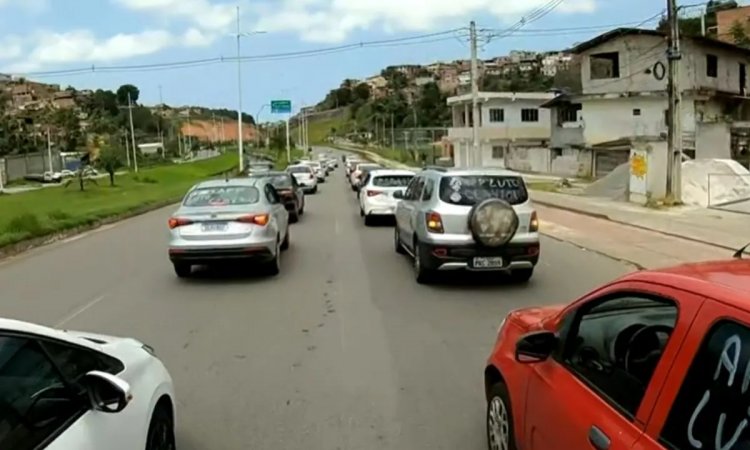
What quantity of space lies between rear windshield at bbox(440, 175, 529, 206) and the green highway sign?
237 feet

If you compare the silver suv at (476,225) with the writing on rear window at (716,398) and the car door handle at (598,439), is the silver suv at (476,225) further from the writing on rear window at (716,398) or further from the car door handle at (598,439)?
the writing on rear window at (716,398)

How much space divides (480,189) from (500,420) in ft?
23.4

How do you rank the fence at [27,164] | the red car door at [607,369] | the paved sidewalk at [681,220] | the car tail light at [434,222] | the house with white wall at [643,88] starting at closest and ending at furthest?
the red car door at [607,369] < the car tail light at [434,222] < the paved sidewalk at [681,220] < the house with white wall at [643,88] < the fence at [27,164]

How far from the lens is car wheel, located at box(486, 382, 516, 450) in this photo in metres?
4.28

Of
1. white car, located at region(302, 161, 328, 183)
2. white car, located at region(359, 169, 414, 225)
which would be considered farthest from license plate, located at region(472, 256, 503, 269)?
white car, located at region(302, 161, 328, 183)

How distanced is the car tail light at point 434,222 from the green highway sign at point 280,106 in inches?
2854

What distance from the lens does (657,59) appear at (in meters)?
48.6

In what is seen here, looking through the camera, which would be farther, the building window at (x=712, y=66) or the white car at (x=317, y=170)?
the white car at (x=317, y=170)

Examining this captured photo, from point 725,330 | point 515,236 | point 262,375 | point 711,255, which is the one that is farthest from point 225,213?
point 725,330

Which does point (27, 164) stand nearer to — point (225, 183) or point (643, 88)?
point (643, 88)

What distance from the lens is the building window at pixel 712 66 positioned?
48.1m

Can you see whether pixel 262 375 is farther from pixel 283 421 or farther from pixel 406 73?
pixel 406 73

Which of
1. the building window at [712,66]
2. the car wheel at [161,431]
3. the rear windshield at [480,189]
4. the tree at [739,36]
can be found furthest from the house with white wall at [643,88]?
the car wheel at [161,431]

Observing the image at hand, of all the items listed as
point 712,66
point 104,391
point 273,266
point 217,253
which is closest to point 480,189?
point 273,266
